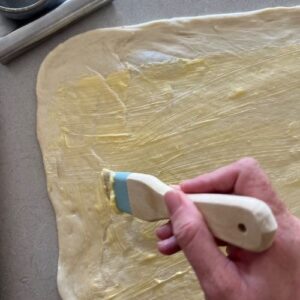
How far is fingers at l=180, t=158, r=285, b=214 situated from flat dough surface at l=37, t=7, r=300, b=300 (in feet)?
0.78

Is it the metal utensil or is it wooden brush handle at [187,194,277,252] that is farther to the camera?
the metal utensil

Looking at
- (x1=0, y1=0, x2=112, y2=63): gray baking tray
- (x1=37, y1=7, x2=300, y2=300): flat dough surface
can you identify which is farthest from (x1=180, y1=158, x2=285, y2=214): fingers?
(x1=0, y1=0, x2=112, y2=63): gray baking tray

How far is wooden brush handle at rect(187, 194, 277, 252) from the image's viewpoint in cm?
51

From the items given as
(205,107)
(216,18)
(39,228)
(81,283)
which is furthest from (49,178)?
(216,18)

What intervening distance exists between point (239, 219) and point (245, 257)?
89 millimetres

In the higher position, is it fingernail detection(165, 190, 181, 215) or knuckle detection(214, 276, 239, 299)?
fingernail detection(165, 190, 181, 215)

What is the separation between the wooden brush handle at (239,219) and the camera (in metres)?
0.51

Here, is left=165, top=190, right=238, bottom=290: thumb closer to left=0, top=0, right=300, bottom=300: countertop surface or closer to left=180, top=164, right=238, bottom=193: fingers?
left=180, top=164, right=238, bottom=193: fingers

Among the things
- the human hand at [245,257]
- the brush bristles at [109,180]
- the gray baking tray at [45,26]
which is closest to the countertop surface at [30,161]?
the gray baking tray at [45,26]

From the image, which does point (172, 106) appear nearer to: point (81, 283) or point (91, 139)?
point (91, 139)

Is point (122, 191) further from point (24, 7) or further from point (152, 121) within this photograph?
point (24, 7)

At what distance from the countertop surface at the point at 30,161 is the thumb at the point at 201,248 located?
1.38ft

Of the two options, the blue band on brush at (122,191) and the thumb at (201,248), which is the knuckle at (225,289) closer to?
the thumb at (201,248)

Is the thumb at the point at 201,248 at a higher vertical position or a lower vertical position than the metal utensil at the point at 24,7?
lower
